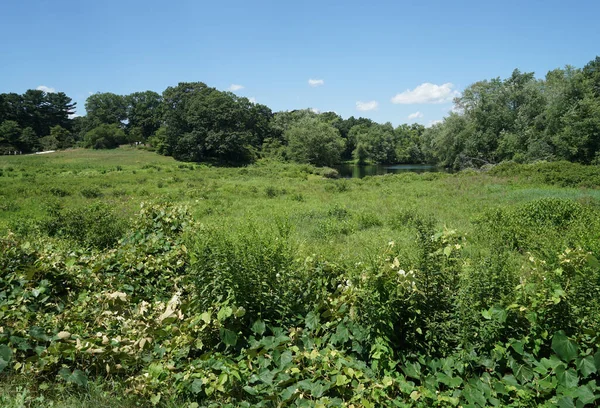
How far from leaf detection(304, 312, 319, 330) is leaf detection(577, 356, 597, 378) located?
7.61ft

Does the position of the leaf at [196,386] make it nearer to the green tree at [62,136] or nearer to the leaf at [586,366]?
the leaf at [586,366]

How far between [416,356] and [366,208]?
1277 cm

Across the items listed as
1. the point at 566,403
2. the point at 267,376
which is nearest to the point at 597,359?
the point at 566,403

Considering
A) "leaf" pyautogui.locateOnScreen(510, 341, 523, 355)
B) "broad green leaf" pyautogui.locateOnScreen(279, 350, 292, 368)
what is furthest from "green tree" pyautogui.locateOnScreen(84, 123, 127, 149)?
"leaf" pyautogui.locateOnScreen(510, 341, 523, 355)

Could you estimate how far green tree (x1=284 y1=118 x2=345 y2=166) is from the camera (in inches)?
2475

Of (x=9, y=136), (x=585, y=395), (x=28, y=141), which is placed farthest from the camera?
(x=28, y=141)

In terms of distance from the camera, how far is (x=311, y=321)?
4.00 meters

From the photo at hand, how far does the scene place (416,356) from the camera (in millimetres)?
3598

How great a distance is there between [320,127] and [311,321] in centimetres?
6312

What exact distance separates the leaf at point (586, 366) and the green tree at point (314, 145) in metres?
60.3

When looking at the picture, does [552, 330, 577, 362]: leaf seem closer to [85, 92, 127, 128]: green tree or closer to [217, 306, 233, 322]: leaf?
[217, 306, 233, 322]: leaf

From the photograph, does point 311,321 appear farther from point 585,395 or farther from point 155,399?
point 585,395

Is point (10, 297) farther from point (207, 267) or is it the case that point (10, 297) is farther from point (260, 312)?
point (260, 312)

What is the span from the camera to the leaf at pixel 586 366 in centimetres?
299
